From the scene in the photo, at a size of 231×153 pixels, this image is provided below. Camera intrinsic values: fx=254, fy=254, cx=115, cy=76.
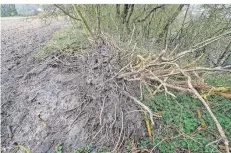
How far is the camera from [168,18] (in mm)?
6137

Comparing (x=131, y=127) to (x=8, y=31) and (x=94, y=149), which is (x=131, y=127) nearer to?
(x=94, y=149)

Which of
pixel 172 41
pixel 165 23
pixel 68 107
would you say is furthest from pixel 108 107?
pixel 172 41

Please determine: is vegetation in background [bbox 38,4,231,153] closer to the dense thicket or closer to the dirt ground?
the dense thicket

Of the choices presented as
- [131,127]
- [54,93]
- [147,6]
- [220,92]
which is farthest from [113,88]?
[147,6]

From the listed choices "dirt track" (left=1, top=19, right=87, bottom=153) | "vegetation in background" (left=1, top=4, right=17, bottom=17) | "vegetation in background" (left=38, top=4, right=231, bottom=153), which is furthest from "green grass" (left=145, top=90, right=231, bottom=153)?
"vegetation in background" (left=1, top=4, right=17, bottom=17)

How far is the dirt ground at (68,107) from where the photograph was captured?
3.24 metres

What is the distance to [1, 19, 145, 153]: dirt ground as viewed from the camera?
324 centimetres

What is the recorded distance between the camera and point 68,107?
3.60 meters

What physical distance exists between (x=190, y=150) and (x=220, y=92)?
1140 millimetres

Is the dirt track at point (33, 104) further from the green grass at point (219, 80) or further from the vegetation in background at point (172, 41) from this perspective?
the green grass at point (219, 80)

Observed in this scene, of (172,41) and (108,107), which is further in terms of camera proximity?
(172,41)

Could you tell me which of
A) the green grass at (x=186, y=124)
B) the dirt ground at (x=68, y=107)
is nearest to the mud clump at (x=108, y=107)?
the dirt ground at (x=68, y=107)

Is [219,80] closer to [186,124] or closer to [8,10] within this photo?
[186,124]

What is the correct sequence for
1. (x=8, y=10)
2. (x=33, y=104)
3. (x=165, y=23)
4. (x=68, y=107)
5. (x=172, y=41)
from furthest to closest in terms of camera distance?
(x=8, y=10) → (x=172, y=41) → (x=165, y=23) → (x=33, y=104) → (x=68, y=107)
